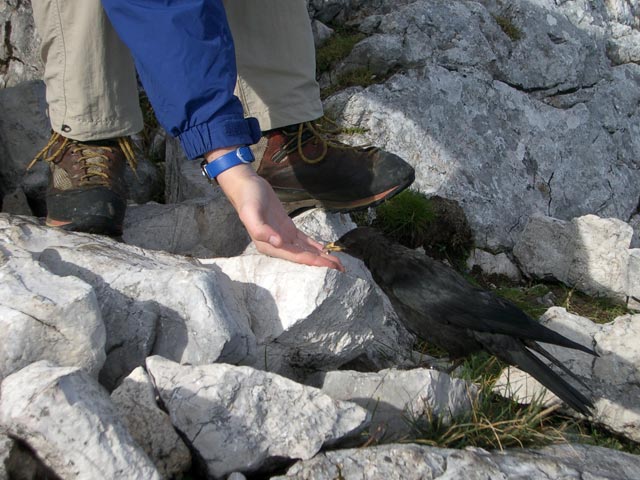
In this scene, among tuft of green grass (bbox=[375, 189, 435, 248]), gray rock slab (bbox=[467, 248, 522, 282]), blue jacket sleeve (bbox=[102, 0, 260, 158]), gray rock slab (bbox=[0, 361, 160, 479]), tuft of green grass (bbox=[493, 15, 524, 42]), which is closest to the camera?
gray rock slab (bbox=[0, 361, 160, 479])

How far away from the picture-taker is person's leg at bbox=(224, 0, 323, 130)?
3.81m

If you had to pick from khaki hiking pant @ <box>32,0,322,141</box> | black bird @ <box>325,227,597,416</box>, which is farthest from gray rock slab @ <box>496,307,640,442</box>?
khaki hiking pant @ <box>32,0,322,141</box>

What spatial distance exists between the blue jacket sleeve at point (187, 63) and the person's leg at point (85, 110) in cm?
76

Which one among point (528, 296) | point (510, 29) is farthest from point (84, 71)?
point (510, 29)

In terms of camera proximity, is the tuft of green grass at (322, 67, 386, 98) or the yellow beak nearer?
the yellow beak

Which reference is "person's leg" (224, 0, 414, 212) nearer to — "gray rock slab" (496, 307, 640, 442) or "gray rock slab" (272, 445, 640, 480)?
"gray rock slab" (496, 307, 640, 442)

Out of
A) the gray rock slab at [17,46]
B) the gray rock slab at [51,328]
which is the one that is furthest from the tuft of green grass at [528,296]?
the gray rock slab at [17,46]

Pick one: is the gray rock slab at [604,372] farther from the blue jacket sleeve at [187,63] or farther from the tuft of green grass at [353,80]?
the tuft of green grass at [353,80]

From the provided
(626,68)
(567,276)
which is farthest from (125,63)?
(626,68)

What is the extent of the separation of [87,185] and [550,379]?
8.18 feet

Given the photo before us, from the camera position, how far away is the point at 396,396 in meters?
2.73

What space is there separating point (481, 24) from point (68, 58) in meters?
4.53

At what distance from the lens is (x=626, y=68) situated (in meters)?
7.59

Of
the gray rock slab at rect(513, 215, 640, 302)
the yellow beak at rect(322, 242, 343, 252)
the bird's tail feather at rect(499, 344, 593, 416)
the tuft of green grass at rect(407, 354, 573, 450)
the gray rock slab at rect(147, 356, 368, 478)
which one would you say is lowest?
the gray rock slab at rect(513, 215, 640, 302)
